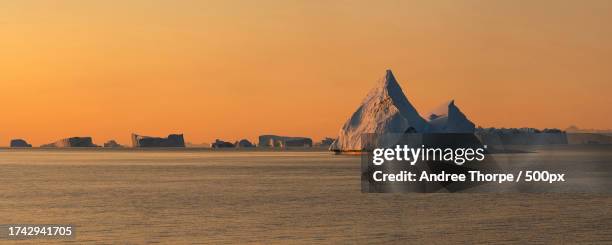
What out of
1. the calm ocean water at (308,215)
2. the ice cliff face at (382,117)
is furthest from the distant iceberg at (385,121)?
the calm ocean water at (308,215)

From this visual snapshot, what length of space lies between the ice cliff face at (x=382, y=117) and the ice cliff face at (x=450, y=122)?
3.88 m

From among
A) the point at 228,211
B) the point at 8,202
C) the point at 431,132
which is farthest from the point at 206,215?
the point at 431,132

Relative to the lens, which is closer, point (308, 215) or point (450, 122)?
point (308, 215)

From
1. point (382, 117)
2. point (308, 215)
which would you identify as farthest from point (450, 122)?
point (308, 215)

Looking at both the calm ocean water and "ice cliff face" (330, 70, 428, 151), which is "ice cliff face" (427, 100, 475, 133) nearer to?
"ice cliff face" (330, 70, 428, 151)

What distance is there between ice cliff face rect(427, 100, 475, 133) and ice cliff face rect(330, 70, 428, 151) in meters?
3.88

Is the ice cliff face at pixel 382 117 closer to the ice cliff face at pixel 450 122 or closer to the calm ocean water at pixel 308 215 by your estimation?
the ice cliff face at pixel 450 122

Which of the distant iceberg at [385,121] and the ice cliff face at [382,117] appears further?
the ice cliff face at [382,117]

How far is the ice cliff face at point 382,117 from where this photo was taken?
416 feet

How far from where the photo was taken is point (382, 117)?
127750 mm

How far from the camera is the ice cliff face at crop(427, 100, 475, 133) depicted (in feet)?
453

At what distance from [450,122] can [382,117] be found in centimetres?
1550

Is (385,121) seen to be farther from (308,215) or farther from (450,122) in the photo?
(308,215)

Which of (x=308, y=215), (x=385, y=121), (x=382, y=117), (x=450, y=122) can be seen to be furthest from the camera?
(x=450, y=122)
